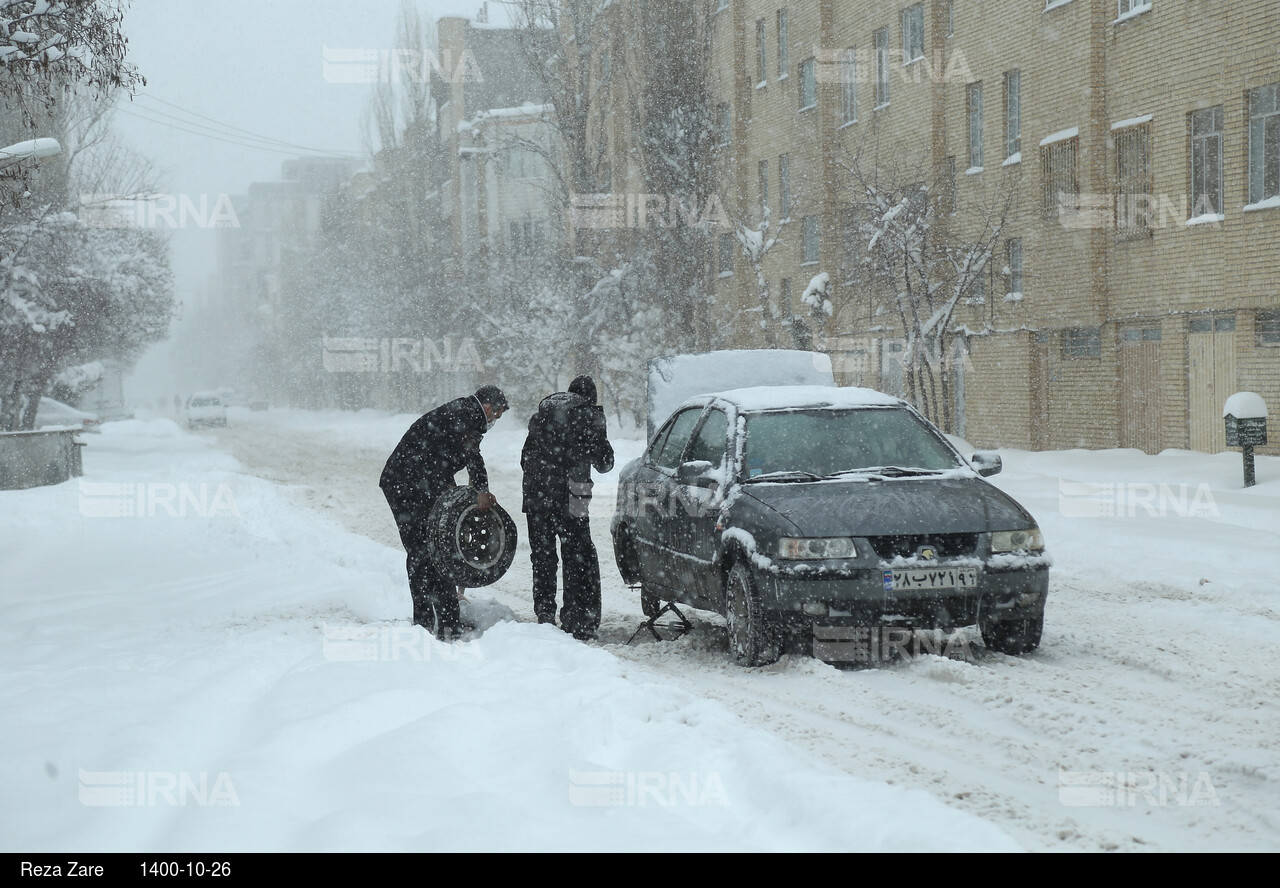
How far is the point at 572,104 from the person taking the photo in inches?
1426

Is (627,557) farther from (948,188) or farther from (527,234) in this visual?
(527,234)

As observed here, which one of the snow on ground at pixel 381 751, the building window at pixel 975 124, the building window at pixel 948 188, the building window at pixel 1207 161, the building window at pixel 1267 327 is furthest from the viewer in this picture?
the building window at pixel 948 188

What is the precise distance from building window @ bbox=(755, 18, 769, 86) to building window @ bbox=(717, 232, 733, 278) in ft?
15.9

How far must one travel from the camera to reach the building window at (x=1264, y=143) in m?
19.8

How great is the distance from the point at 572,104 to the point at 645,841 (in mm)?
34230

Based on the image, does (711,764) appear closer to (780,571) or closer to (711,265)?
(780,571)

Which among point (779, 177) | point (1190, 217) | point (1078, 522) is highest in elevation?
point (779, 177)

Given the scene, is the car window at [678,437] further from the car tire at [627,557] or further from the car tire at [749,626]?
the car tire at [749,626]

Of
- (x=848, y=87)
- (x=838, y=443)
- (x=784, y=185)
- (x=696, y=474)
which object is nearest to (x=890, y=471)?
(x=838, y=443)

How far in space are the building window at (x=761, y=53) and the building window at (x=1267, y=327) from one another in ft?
68.2

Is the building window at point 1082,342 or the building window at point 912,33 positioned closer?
the building window at point 1082,342

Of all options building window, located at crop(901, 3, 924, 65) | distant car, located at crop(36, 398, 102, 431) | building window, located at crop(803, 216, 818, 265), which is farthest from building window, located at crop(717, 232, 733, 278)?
distant car, located at crop(36, 398, 102, 431)

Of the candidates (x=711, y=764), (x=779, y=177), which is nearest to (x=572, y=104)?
(x=779, y=177)

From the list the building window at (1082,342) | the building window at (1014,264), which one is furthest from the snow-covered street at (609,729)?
the building window at (1014,264)
